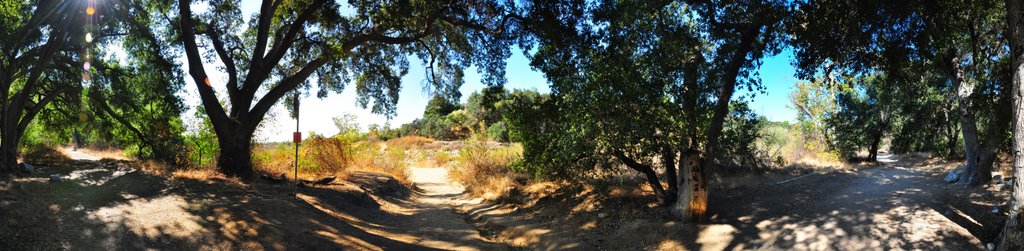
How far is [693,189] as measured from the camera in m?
9.18

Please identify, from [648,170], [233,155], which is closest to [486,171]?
[233,155]

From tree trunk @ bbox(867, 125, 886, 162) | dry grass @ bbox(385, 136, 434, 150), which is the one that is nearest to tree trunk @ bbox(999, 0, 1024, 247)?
tree trunk @ bbox(867, 125, 886, 162)

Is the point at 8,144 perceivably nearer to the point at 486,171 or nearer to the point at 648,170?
the point at 486,171

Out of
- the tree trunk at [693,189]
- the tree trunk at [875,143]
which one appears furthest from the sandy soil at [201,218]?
the tree trunk at [875,143]

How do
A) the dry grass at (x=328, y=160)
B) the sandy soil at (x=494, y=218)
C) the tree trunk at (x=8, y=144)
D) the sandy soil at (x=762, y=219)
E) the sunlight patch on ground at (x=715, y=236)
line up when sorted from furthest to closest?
the dry grass at (x=328, y=160), the tree trunk at (x=8, y=144), the sunlight patch on ground at (x=715, y=236), the sandy soil at (x=762, y=219), the sandy soil at (x=494, y=218)


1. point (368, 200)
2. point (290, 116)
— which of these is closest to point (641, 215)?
point (368, 200)

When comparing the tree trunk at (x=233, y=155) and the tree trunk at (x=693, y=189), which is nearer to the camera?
the tree trunk at (x=693, y=189)

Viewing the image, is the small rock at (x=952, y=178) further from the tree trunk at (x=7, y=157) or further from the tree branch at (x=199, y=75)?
the tree trunk at (x=7, y=157)

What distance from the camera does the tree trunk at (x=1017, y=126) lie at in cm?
568

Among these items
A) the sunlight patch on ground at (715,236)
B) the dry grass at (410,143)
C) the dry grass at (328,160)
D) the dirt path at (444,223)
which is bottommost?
the dirt path at (444,223)

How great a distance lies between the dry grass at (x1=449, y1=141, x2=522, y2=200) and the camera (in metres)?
16.4

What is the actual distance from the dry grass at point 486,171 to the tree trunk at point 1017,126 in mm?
11195

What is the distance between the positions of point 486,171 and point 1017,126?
15736mm

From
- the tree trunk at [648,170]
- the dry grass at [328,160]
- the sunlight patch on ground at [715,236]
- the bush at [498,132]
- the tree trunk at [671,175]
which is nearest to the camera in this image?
the sunlight patch on ground at [715,236]
